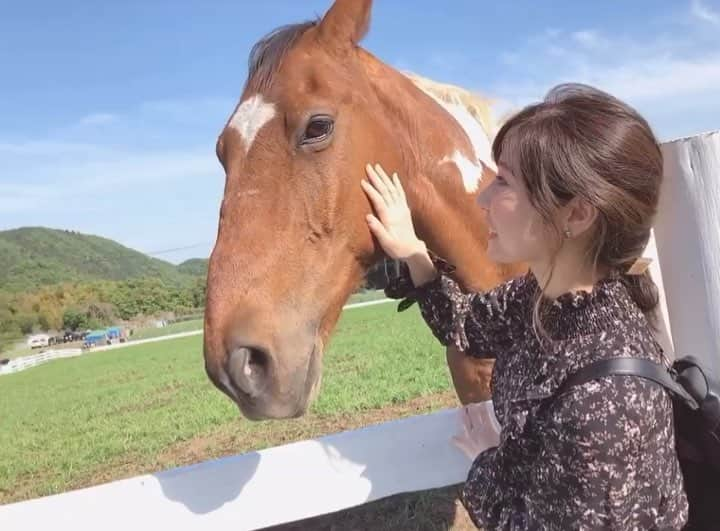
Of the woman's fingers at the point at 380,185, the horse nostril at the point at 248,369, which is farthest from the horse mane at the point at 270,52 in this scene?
the horse nostril at the point at 248,369

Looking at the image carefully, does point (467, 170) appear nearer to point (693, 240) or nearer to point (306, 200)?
point (306, 200)

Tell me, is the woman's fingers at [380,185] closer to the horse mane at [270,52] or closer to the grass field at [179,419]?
the horse mane at [270,52]

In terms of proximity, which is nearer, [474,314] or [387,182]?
[474,314]

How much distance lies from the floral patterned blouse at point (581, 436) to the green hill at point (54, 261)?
468 feet

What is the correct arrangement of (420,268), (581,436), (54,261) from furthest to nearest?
(54,261) < (420,268) < (581,436)

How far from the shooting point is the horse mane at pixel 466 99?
120 inches

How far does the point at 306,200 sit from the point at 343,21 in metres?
0.72

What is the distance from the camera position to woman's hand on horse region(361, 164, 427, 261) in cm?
208

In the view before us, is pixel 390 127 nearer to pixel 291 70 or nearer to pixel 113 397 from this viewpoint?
pixel 291 70

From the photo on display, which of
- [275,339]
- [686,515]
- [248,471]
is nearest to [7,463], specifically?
[248,471]

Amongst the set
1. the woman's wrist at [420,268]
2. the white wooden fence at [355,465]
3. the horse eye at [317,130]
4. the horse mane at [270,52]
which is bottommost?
the white wooden fence at [355,465]

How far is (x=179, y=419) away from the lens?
974cm

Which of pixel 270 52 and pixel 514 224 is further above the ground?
pixel 270 52

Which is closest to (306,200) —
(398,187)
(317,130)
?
(317,130)
